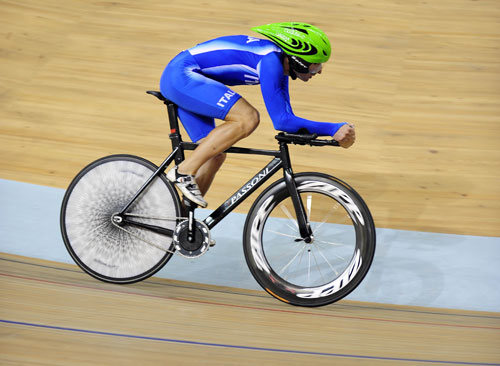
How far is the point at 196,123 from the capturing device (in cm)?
326

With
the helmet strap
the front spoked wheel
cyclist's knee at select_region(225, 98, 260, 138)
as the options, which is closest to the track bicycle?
the front spoked wheel

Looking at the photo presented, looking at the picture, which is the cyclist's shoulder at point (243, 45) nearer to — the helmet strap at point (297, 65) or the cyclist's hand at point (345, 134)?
the helmet strap at point (297, 65)

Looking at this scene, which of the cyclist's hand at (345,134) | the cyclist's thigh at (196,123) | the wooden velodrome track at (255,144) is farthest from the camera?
the cyclist's thigh at (196,123)

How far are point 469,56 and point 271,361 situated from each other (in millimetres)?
3816

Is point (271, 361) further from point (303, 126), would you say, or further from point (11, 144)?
point (11, 144)

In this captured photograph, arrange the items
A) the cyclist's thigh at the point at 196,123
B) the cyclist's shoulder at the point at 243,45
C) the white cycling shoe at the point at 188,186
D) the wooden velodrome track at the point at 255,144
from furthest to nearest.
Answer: the cyclist's thigh at the point at 196,123 < the white cycling shoe at the point at 188,186 < the cyclist's shoulder at the point at 243,45 < the wooden velodrome track at the point at 255,144

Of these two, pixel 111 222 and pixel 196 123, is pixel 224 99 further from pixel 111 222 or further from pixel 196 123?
pixel 111 222

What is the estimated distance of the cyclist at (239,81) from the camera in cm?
290

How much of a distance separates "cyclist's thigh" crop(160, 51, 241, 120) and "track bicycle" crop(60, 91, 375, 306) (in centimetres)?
10

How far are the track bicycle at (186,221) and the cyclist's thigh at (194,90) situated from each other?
0.10m

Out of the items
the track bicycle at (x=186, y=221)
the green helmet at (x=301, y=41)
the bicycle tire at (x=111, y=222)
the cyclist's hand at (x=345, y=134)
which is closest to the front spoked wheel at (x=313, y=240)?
the track bicycle at (x=186, y=221)

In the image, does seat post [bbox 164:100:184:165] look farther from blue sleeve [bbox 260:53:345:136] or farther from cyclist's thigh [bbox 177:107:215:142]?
blue sleeve [bbox 260:53:345:136]

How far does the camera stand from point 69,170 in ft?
14.6

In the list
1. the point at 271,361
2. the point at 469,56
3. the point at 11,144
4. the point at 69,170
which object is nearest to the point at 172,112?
the point at 271,361
